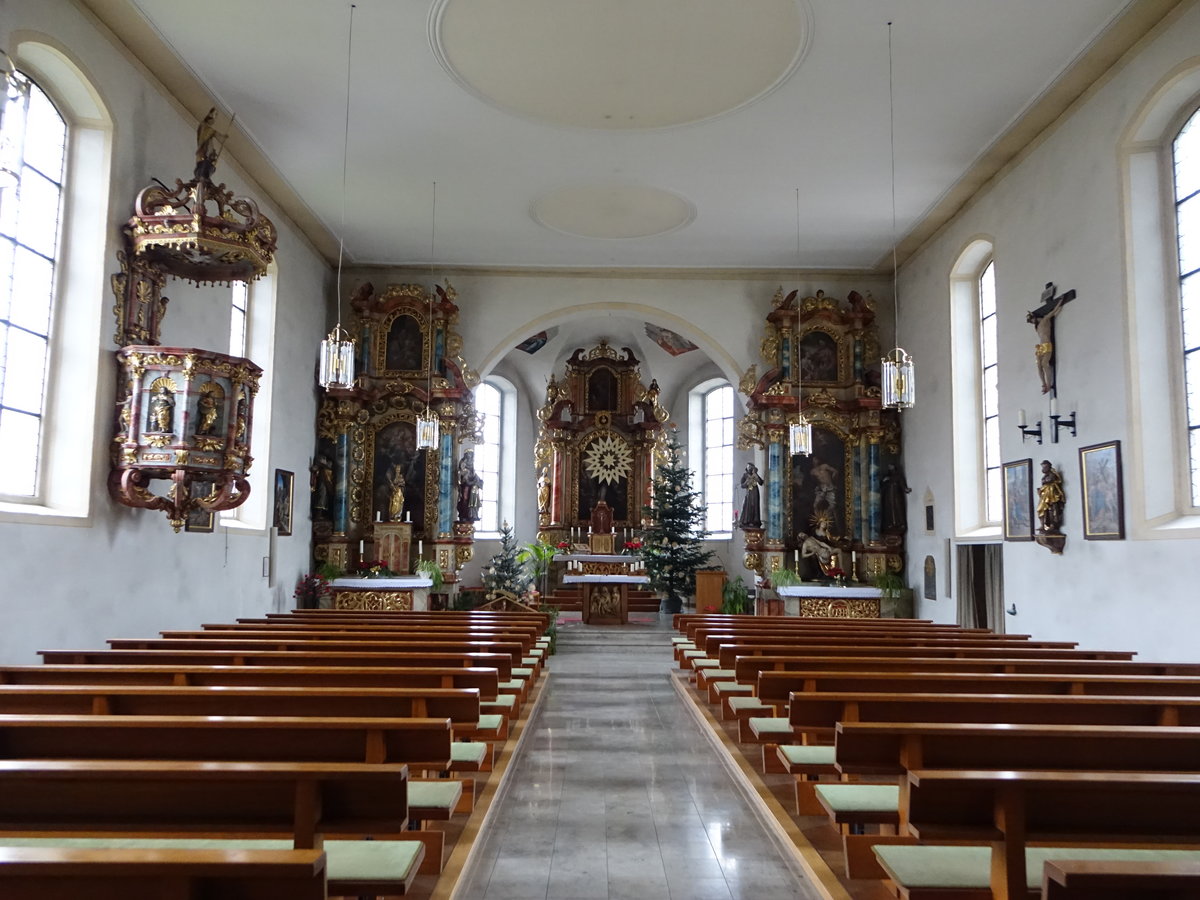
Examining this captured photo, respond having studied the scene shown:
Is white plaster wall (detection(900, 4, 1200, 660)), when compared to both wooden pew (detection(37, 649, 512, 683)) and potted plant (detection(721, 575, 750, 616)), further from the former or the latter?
wooden pew (detection(37, 649, 512, 683))

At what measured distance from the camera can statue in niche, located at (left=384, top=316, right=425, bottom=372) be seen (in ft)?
49.5

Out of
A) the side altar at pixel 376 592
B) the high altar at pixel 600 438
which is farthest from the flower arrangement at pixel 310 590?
the high altar at pixel 600 438

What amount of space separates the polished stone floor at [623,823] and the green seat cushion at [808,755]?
0.41 meters

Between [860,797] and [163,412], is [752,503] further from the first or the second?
[860,797]

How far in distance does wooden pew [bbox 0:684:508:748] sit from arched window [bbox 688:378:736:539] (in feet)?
54.3

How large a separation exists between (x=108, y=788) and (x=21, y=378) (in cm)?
654

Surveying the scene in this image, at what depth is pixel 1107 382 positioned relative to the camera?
8578 mm

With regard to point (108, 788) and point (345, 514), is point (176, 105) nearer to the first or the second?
point (345, 514)

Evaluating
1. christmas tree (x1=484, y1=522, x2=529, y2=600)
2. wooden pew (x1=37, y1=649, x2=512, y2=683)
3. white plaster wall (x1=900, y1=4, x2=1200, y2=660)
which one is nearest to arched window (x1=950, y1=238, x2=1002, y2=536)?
white plaster wall (x1=900, y1=4, x2=1200, y2=660)

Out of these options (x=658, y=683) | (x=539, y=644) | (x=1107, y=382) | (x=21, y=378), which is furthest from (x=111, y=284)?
(x=1107, y=382)

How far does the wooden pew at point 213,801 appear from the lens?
227 cm

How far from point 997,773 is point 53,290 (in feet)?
27.4

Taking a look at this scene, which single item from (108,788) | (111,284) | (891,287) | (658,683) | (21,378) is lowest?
(658,683)

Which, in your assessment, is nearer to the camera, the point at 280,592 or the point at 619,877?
the point at 619,877
